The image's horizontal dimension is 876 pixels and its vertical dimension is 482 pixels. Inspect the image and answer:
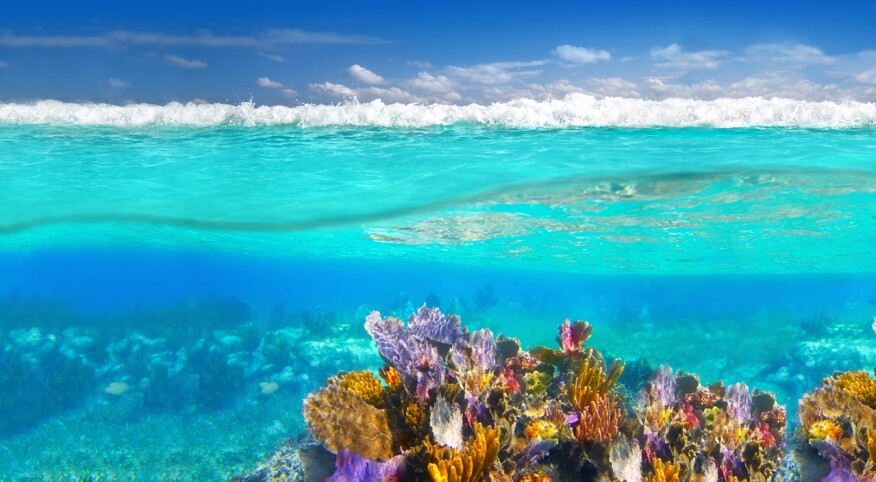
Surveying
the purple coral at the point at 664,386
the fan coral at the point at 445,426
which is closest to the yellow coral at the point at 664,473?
the purple coral at the point at 664,386

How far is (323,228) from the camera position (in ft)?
78.7

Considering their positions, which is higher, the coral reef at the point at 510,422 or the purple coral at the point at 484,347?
the purple coral at the point at 484,347

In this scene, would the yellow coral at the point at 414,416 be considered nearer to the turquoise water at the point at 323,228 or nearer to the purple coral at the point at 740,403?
the purple coral at the point at 740,403

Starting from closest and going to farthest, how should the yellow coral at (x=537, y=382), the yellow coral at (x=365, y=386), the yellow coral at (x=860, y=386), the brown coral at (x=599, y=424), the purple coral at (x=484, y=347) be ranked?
1. the brown coral at (x=599, y=424)
2. the yellow coral at (x=365, y=386)
3. the yellow coral at (x=860, y=386)
4. the purple coral at (x=484, y=347)
5. the yellow coral at (x=537, y=382)

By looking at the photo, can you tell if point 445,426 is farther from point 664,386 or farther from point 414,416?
point 664,386

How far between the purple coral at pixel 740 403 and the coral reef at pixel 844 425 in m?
0.47

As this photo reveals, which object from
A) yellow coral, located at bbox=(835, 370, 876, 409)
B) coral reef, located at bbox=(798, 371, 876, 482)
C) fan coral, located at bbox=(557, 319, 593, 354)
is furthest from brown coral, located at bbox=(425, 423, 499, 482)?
yellow coral, located at bbox=(835, 370, 876, 409)

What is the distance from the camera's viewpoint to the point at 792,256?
3092cm

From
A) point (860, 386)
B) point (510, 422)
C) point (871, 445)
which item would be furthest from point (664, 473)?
point (860, 386)

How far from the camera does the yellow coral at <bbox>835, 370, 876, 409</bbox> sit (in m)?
5.41

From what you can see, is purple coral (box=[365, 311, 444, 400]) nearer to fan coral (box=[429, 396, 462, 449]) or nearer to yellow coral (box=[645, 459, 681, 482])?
fan coral (box=[429, 396, 462, 449])

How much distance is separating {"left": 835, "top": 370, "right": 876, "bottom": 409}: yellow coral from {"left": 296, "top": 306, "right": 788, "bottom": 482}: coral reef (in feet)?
0.06

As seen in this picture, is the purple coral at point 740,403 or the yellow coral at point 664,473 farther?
the purple coral at point 740,403

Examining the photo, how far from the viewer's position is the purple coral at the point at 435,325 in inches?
230
